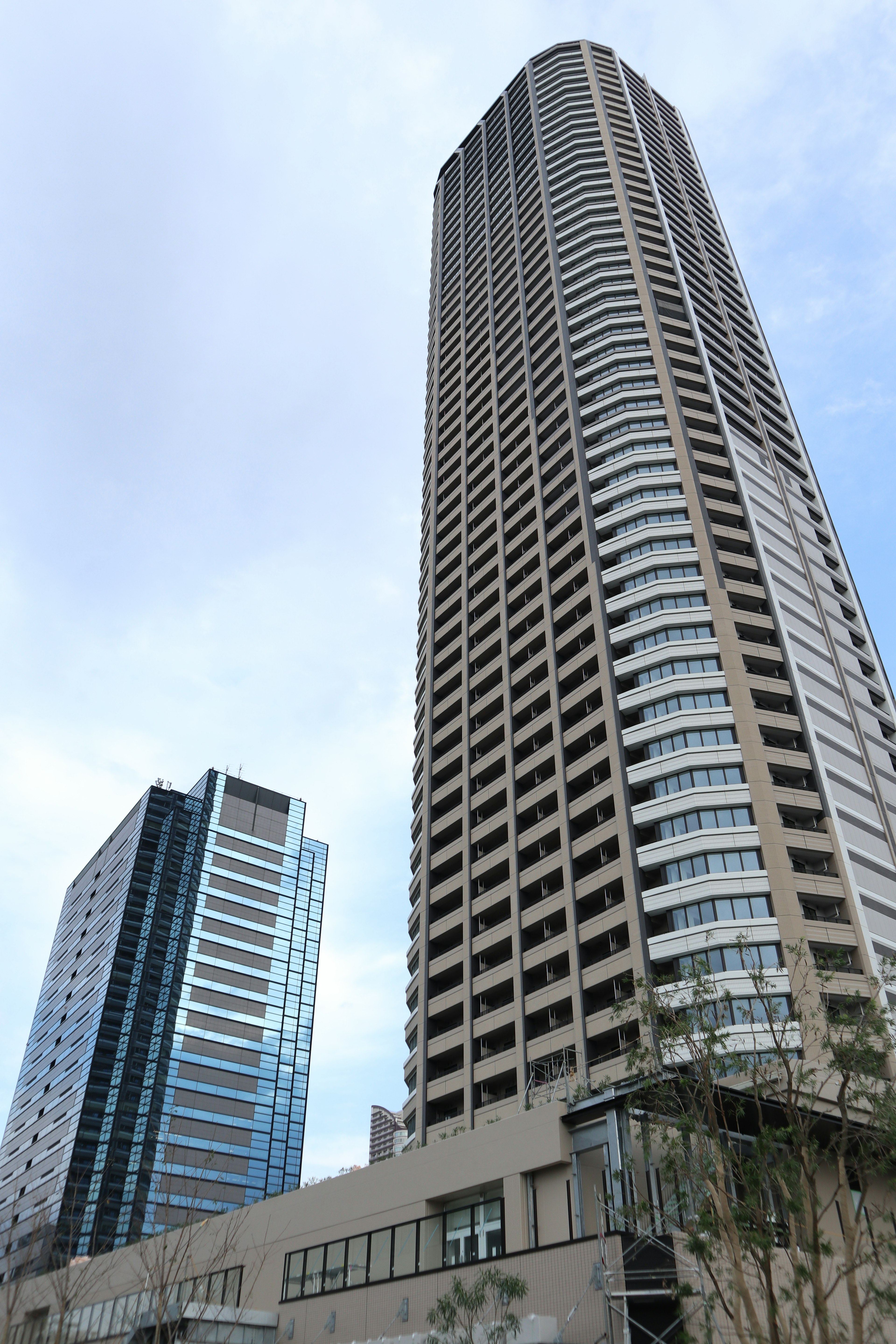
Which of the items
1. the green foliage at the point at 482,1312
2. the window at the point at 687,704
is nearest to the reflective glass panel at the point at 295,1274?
the green foliage at the point at 482,1312

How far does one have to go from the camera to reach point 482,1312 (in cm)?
3194

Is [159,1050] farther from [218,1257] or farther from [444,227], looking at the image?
[444,227]

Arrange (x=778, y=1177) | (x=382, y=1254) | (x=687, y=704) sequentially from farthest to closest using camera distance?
(x=687, y=704) < (x=382, y=1254) < (x=778, y=1177)

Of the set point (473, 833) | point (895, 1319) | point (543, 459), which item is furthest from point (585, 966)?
point (543, 459)

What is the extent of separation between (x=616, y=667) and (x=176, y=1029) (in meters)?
81.1

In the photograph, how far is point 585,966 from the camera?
62.8 m

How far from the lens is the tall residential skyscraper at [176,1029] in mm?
118062

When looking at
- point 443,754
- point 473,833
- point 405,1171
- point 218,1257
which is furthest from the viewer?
point 443,754

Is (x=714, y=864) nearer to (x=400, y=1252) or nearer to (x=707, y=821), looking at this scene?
(x=707, y=821)

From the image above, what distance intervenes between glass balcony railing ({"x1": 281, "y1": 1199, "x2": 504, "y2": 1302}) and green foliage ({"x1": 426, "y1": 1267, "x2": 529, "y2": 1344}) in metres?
1.71

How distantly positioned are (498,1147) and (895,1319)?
17961 millimetres

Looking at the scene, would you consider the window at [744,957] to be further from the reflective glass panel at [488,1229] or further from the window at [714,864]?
the reflective glass panel at [488,1229]

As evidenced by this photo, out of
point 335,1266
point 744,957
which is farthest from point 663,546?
point 335,1266

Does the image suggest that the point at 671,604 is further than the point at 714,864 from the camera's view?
Yes
